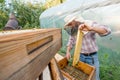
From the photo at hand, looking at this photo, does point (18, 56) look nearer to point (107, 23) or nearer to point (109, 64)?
point (107, 23)

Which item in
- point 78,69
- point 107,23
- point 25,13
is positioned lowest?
point 78,69

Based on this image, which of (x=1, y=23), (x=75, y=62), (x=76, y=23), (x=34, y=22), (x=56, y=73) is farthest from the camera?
(x=34, y=22)

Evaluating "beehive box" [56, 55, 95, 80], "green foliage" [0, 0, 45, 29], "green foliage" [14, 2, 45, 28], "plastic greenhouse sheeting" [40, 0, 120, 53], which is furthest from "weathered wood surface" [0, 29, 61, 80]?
"green foliage" [14, 2, 45, 28]

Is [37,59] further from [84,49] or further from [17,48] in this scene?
[84,49]

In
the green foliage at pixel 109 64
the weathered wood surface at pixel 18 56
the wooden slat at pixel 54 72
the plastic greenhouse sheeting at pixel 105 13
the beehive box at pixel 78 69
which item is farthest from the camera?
the green foliage at pixel 109 64

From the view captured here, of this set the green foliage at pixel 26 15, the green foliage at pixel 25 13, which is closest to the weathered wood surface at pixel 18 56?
the green foliage at pixel 25 13

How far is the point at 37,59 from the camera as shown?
35.7 inches

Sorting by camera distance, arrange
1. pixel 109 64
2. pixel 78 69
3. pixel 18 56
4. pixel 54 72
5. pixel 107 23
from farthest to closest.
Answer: pixel 109 64 < pixel 107 23 < pixel 78 69 < pixel 54 72 < pixel 18 56

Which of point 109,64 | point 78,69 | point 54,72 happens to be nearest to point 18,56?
point 54,72

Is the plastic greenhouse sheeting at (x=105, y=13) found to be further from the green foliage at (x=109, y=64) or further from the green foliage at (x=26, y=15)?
the green foliage at (x=26, y=15)

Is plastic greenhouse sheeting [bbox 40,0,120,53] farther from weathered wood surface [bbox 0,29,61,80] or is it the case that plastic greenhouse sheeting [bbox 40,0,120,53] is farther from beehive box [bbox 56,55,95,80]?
weathered wood surface [bbox 0,29,61,80]

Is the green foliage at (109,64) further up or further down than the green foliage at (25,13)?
further down

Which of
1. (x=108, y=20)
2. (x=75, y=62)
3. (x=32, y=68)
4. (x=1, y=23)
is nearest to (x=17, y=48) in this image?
(x=32, y=68)

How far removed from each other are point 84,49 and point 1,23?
8.23 m
